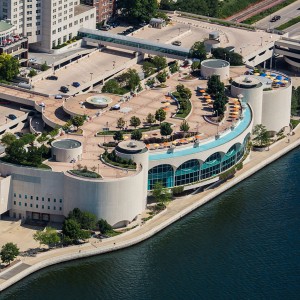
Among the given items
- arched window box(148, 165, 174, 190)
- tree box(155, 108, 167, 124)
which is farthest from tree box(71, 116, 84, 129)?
arched window box(148, 165, 174, 190)

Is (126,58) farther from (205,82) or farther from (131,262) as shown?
(131,262)

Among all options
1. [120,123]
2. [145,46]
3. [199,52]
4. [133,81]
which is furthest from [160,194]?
[145,46]

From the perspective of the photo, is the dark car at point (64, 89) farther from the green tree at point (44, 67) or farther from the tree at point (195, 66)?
the tree at point (195, 66)

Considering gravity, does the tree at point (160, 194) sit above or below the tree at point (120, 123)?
below

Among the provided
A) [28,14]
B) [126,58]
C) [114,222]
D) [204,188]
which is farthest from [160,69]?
[114,222]

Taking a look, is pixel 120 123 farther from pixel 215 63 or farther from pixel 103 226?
pixel 215 63

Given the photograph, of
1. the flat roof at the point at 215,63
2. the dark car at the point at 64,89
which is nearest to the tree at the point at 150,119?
the dark car at the point at 64,89
